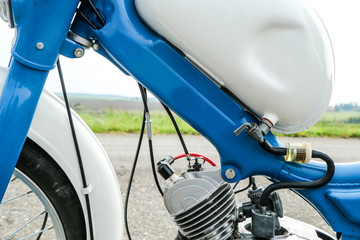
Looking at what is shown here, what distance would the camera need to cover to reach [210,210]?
0.87 meters

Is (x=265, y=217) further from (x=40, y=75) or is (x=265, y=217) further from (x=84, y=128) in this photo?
(x=40, y=75)

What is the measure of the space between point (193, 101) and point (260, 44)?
0.22 m

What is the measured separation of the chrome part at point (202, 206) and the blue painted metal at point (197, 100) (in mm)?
65

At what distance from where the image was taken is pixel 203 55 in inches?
32.4

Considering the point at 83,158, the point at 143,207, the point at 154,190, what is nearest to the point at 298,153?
the point at 83,158

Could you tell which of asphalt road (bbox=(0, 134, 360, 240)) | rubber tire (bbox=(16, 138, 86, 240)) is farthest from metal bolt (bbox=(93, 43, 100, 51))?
asphalt road (bbox=(0, 134, 360, 240))

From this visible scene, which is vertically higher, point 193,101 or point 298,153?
point 193,101

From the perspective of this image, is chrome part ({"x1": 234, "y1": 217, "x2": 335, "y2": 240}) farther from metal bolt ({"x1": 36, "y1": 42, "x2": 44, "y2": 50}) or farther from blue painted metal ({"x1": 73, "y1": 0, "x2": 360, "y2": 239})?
metal bolt ({"x1": 36, "y1": 42, "x2": 44, "y2": 50})

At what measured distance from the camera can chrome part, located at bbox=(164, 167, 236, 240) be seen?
2.81ft

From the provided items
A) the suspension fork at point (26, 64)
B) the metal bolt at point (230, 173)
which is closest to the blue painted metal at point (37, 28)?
the suspension fork at point (26, 64)

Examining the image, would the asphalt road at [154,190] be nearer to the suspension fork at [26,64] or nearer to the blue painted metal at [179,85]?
the blue painted metal at [179,85]

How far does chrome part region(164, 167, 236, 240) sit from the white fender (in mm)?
165

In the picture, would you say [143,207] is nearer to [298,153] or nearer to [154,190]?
[154,190]

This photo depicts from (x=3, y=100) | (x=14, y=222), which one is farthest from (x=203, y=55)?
(x=14, y=222)
